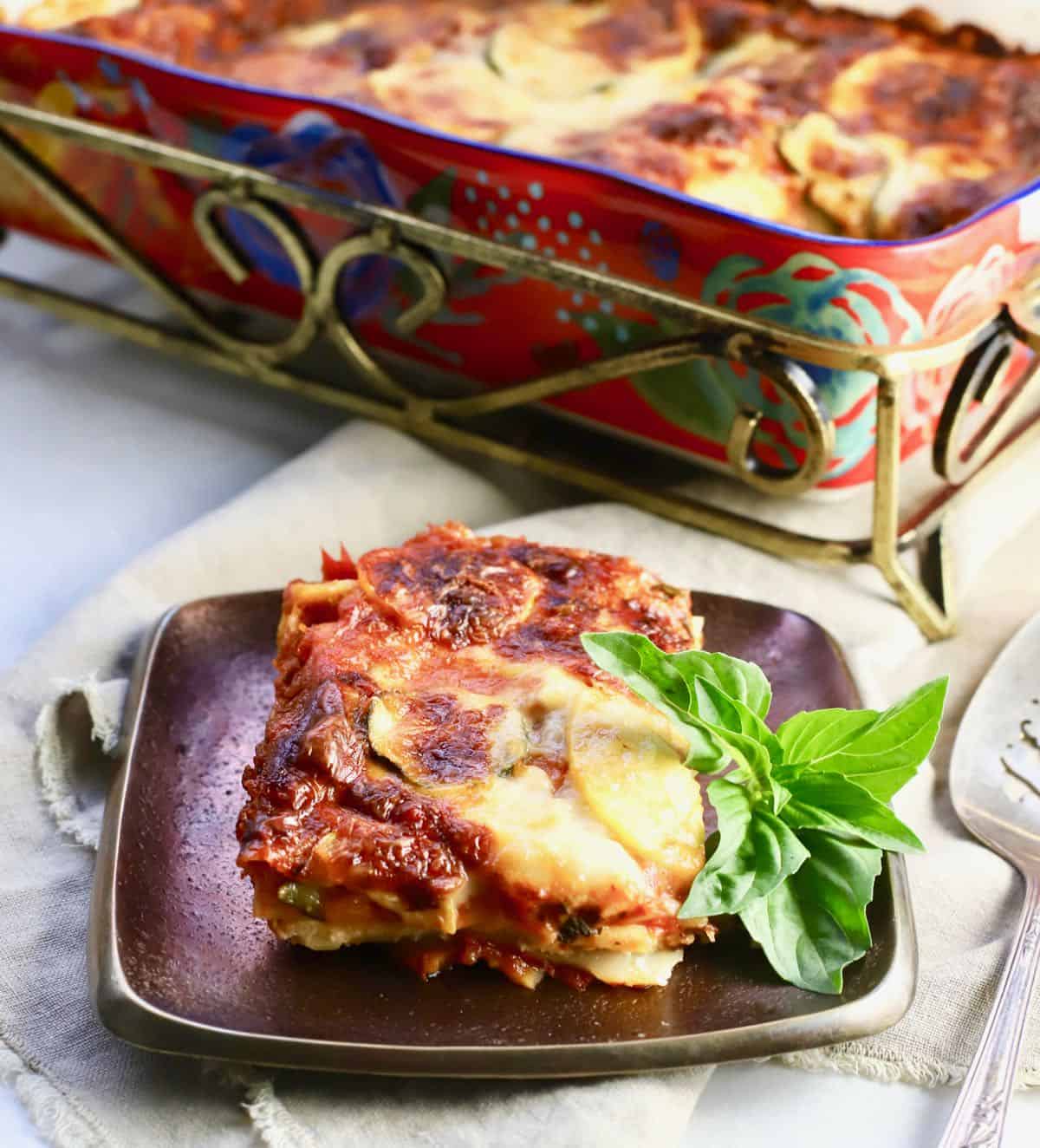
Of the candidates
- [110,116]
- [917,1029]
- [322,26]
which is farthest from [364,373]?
[917,1029]

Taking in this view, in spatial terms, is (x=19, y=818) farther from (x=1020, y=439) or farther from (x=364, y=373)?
(x=1020, y=439)

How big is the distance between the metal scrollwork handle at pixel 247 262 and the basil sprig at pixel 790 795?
0.96m

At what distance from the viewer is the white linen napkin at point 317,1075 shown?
4.49ft

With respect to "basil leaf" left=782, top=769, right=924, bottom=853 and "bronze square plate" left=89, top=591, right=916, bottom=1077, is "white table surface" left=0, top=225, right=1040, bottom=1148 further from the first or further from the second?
"basil leaf" left=782, top=769, right=924, bottom=853

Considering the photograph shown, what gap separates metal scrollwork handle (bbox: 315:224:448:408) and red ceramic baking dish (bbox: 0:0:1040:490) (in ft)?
0.18

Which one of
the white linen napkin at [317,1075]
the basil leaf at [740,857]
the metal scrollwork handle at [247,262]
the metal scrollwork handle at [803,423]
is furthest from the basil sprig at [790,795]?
the metal scrollwork handle at [247,262]

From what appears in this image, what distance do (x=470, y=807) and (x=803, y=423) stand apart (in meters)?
0.80

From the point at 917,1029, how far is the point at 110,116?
5.52 feet

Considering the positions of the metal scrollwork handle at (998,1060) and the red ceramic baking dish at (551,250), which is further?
the red ceramic baking dish at (551,250)

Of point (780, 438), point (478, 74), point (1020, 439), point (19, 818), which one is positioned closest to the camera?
point (19, 818)

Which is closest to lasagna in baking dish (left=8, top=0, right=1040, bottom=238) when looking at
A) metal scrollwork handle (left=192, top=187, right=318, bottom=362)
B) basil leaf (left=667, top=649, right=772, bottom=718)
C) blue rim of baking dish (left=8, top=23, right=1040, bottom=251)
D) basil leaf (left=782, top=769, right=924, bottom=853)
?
blue rim of baking dish (left=8, top=23, right=1040, bottom=251)

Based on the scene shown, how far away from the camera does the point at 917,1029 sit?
58.3 inches

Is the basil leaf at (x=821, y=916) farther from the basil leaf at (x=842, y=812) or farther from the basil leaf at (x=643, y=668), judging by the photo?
the basil leaf at (x=643, y=668)

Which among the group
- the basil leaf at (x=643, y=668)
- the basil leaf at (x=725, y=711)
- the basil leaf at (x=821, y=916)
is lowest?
the basil leaf at (x=821, y=916)
